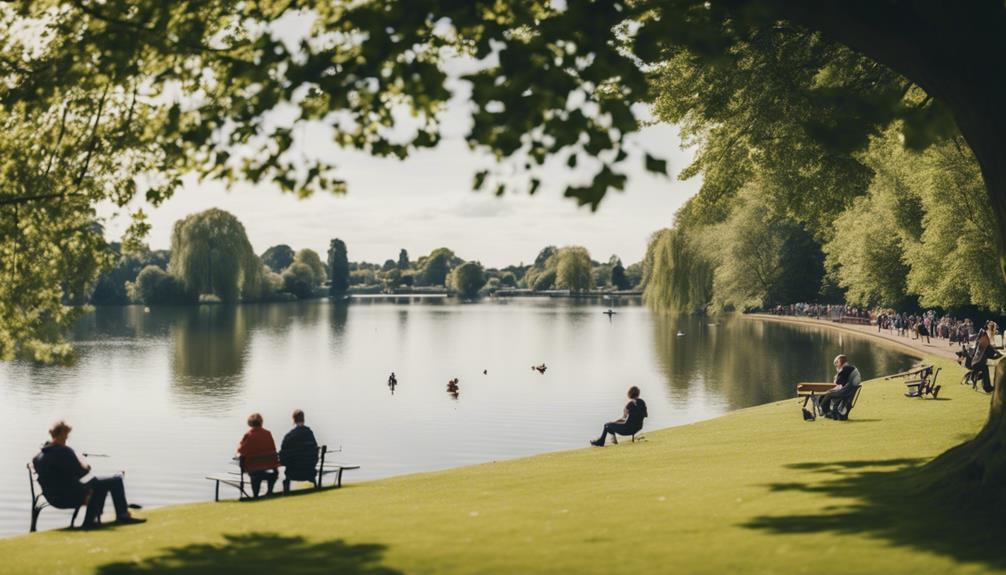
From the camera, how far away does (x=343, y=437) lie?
29500mm

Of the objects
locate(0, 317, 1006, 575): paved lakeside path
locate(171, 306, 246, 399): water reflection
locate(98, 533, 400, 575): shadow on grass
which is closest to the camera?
locate(0, 317, 1006, 575): paved lakeside path

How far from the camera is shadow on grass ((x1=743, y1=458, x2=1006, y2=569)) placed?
295 inches

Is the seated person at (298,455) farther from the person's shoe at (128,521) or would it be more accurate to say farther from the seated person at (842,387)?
the seated person at (842,387)

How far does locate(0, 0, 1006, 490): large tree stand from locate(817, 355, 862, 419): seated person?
979 cm

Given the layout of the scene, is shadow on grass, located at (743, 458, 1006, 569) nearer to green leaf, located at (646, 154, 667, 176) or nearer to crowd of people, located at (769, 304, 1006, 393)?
green leaf, located at (646, 154, 667, 176)

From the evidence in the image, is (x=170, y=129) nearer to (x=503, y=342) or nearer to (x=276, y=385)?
(x=276, y=385)

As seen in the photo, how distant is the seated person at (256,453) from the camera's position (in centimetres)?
1389

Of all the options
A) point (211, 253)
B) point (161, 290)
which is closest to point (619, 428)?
point (211, 253)

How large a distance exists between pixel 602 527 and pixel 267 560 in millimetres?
2983

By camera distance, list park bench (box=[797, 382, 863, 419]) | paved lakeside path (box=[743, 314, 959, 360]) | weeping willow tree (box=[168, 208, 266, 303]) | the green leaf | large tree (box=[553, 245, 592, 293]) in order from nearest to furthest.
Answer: the green leaf → park bench (box=[797, 382, 863, 419]) → paved lakeside path (box=[743, 314, 959, 360]) → weeping willow tree (box=[168, 208, 266, 303]) → large tree (box=[553, 245, 592, 293])

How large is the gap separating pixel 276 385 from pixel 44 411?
10372 millimetres

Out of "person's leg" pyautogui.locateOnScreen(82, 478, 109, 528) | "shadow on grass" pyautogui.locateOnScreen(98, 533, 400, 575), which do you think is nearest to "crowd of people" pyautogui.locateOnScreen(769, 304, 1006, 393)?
"shadow on grass" pyautogui.locateOnScreen(98, 533, 400, 575)

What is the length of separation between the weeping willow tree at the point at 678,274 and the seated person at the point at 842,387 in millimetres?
66587

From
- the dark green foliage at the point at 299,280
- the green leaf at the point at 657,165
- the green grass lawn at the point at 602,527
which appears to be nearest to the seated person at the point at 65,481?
the green grass lawn at the point at 602,527
